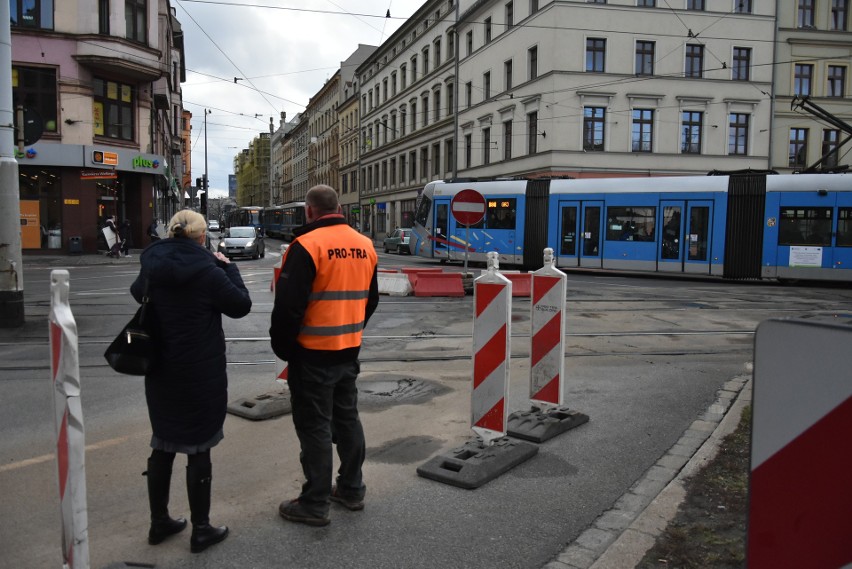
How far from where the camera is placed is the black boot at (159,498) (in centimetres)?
350

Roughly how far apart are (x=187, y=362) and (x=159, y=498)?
77 centimetres

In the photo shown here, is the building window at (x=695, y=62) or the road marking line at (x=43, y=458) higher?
the building window at (x=695, y=62)

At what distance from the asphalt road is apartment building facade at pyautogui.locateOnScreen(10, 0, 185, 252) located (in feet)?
60.4

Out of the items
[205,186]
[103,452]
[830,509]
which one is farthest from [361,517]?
[205,186]

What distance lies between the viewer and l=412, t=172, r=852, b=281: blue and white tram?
20.0 m

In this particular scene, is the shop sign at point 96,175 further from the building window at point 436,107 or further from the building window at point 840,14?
the building window at point 840,14

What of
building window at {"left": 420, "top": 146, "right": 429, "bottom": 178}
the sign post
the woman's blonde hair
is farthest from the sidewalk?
building window at {"left": 420, "top": 146, "right": 429, "bottom": 178}

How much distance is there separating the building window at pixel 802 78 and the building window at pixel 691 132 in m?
7.20

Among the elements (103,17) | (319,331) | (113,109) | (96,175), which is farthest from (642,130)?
(319,331)

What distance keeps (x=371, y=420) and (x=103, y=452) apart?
2.15 metres

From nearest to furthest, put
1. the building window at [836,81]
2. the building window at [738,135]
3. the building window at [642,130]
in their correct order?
the building window at [642,130] → the building window at [738,135] → the building window at [836,81]

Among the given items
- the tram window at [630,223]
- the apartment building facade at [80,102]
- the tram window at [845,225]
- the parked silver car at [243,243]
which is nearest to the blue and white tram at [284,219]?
the parked silver car at [243,243]

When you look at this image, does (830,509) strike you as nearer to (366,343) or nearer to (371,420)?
(371,420)

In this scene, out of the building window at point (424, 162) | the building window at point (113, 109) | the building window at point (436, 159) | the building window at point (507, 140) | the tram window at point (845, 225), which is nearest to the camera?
the tram window at point (845, 225)
